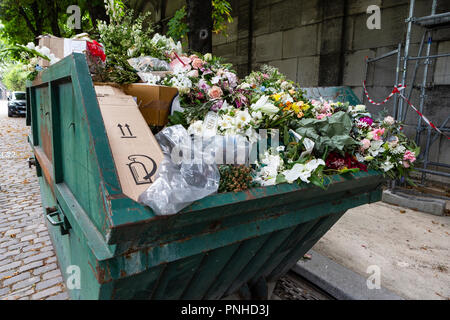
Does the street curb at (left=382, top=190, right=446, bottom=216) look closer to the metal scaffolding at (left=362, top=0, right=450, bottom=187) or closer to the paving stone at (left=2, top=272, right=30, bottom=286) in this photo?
the metal scaffolding at (left=362, top=0, right=450, bottom=187)

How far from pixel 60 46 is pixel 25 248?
2433mm

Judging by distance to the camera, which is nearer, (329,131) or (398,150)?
(329,131)

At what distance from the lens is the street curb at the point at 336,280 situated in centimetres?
262

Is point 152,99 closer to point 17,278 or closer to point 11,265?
point 17,278

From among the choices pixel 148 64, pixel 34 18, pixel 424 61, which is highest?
pixel 34 18

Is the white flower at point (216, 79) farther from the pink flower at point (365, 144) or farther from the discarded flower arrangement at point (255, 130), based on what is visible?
the pink flower at point (365, 144)

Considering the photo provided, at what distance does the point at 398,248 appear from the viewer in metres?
3.65

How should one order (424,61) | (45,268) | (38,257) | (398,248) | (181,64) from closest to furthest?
1. (181,64)
2. (45,268)
3. (38,257)
4. (398,248)
5. (424,61)

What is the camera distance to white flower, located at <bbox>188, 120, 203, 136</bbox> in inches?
73.8

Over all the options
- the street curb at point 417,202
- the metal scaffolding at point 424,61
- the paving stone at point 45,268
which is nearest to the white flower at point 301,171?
the paving stone at point 45,268

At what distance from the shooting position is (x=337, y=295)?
8.90 feet

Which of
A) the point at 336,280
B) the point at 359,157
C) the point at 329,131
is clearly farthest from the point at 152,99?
the point at 336,280

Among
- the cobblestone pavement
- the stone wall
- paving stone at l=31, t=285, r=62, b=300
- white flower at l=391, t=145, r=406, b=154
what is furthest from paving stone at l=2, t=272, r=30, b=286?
the stone wall

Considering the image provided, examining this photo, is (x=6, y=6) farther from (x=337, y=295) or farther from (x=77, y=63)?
(x=337, y=295)
